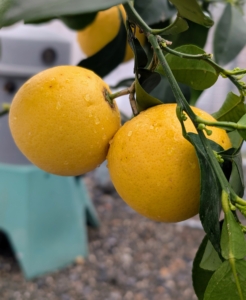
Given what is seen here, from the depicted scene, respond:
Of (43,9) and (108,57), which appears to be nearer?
(43,9)

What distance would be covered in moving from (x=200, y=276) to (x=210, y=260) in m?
0.04

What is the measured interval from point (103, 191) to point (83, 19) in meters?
1.77

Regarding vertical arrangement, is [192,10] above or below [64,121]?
above

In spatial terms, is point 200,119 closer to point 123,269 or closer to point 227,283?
point 227,283

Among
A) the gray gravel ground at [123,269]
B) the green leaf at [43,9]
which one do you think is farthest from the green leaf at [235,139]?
the gray gravel ground at [123,269]

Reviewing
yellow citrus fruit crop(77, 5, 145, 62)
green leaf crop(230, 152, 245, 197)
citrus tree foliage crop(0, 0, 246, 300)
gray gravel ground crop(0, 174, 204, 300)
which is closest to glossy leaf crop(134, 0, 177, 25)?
citrus tree foliage crop(0, 0, 246, 300)

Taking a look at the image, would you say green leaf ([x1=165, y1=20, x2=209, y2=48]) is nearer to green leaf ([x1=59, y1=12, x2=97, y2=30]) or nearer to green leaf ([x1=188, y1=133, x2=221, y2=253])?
green leaf ([x1=59, y1=12, x2=97, y2=30])

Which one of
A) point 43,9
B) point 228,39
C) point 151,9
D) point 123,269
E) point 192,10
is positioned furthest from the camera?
point 123,269

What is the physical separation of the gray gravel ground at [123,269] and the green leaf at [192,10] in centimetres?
132

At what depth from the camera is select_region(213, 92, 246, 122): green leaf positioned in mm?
398

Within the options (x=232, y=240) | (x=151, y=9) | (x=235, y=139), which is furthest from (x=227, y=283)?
(x=151, y=9)

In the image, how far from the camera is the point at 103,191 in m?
2.33

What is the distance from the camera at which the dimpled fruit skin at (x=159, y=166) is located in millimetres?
332

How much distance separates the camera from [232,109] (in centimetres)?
41
